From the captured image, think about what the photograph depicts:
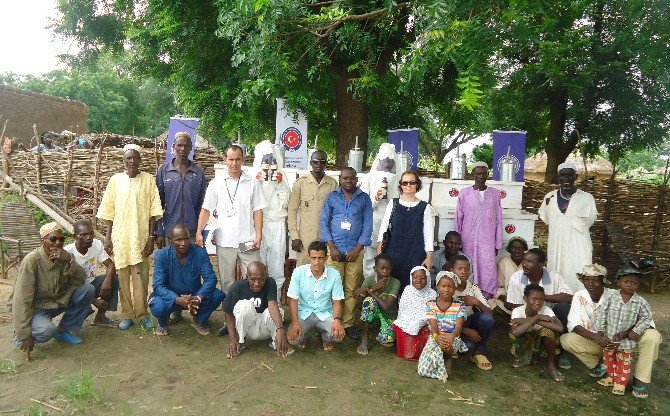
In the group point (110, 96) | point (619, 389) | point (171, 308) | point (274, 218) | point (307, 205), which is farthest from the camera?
point (110, 96)

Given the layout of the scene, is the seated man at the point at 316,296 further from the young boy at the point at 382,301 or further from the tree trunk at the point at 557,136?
the tree trunk at the point at 557,136

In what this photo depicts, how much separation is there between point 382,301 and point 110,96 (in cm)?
2236

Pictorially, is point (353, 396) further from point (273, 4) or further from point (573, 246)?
point (273, 4)

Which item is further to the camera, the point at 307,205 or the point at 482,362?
the point at 307,205

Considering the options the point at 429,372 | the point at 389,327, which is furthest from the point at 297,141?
the point at 429,372

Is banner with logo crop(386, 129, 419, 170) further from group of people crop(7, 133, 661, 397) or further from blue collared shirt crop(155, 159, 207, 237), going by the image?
blue collared shirt crop(155, 159, 207, 237)

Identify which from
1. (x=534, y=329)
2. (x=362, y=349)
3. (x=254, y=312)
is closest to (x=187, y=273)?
(x=254, y=312)

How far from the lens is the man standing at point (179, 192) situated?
15.9 ft

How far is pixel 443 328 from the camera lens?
4.11 m

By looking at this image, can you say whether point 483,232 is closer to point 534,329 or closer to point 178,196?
point 534,329

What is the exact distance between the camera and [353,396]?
361 centimetres

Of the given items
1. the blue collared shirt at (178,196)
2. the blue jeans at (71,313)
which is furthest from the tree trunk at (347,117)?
the blue jeans at (71,313)

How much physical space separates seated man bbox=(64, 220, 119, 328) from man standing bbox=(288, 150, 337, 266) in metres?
1.84

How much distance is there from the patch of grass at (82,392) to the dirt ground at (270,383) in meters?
0.03
